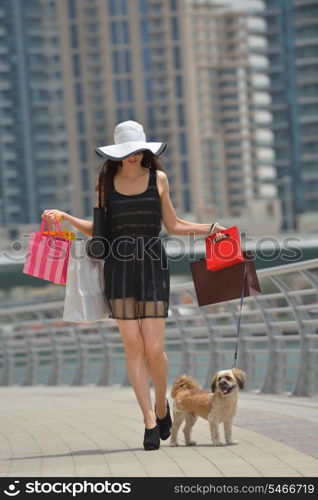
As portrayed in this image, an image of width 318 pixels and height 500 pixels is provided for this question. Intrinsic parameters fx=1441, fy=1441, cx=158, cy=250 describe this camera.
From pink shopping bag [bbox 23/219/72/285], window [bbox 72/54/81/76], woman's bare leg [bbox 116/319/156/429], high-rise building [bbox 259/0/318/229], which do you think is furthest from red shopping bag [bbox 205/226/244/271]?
window [bbox 72/54/81/76]

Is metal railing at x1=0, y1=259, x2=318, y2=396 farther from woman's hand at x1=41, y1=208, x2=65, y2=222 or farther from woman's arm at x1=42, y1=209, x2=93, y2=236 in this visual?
woman's hand at x1=41, y1=208, x2=65, y2=222

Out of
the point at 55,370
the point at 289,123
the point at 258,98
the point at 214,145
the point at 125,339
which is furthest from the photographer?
the point at 214,145

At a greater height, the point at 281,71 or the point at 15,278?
the point at 281,71

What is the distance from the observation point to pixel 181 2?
17675 cm

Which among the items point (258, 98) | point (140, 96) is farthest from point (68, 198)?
point (258, 98)

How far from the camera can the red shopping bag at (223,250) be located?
26.3 feet

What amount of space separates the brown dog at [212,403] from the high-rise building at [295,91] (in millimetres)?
145741

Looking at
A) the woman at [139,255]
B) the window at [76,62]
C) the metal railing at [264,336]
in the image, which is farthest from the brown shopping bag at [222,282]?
the window at [76,62]

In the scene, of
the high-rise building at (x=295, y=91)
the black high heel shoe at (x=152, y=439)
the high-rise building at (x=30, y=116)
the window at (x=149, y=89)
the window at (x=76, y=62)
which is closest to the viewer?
the black high heel shoe at (x=152, y=439)

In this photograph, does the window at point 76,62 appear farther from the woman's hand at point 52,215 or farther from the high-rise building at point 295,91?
the woman's hand at point 52,215

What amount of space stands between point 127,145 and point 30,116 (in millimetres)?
167617

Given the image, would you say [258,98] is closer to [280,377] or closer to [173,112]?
[173,112]

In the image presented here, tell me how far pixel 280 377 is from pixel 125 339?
4727mm

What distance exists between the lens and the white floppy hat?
775cm
